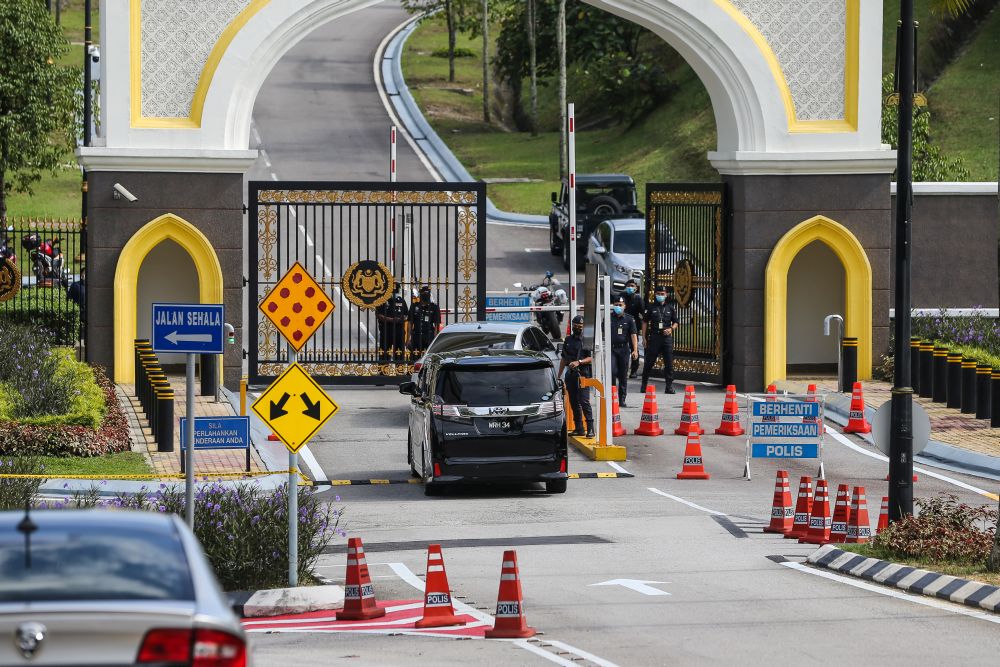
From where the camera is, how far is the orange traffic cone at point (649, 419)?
25.9 m

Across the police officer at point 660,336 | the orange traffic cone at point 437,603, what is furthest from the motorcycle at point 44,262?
the orange traffic cone at point 437,603

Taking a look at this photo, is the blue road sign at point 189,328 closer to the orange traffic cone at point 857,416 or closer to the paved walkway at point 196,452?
the paved walkway at point 196,452

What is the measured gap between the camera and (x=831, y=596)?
582 inches

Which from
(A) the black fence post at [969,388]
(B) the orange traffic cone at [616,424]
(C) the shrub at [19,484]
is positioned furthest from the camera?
(A) the black fence post at [969,388]

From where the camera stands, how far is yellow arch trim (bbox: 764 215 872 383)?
30422 mm

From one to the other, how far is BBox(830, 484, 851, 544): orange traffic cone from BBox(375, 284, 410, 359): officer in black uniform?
44.7ft

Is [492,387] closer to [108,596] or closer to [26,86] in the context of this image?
[108,596]

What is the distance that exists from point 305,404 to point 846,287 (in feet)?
57.2

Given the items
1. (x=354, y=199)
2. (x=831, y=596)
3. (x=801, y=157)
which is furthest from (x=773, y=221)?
(x=831, y=596)

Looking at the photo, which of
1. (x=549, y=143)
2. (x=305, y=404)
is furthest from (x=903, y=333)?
(x=549, y=143)

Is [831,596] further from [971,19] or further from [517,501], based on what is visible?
[971,19]

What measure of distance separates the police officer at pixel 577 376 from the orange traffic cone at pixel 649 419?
944mm

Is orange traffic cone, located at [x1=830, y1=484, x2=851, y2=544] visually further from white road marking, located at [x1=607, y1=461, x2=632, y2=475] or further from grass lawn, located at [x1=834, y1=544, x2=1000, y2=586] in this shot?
white road marking, located at [x1=607, y1=461, x2=632, y2=475]

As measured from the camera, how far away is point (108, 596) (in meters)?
7.44
